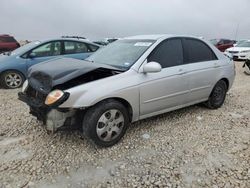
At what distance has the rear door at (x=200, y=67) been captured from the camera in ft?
15.1

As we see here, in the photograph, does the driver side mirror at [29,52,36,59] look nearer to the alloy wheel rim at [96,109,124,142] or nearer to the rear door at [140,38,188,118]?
the rear door at [140,38,188,118]

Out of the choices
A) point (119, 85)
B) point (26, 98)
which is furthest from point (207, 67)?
point (26, 98)

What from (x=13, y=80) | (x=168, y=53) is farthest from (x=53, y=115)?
(x=13, y=80)

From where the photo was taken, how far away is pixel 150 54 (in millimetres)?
4008

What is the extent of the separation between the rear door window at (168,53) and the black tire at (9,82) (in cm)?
457

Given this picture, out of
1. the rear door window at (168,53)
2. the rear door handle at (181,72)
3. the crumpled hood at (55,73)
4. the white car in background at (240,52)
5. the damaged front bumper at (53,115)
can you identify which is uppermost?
the rear door window at (168,53)

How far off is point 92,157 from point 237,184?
1794 mm

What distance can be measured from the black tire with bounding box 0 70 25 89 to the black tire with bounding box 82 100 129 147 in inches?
178

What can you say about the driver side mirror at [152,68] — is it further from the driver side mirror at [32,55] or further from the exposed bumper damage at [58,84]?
the driver side mirror at [32,55]

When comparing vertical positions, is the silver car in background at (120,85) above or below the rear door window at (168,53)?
below

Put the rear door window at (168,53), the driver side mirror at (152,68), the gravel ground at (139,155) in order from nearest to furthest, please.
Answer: the gravel ground at (139,155) < the driver side mirror at (152,68) < the rear door window at (168,53)

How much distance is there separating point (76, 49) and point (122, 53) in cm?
393

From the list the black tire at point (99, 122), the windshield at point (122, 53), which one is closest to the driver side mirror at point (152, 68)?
the windshield at point (122, 53)

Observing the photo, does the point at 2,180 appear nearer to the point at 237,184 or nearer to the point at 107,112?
the point at 107,112
